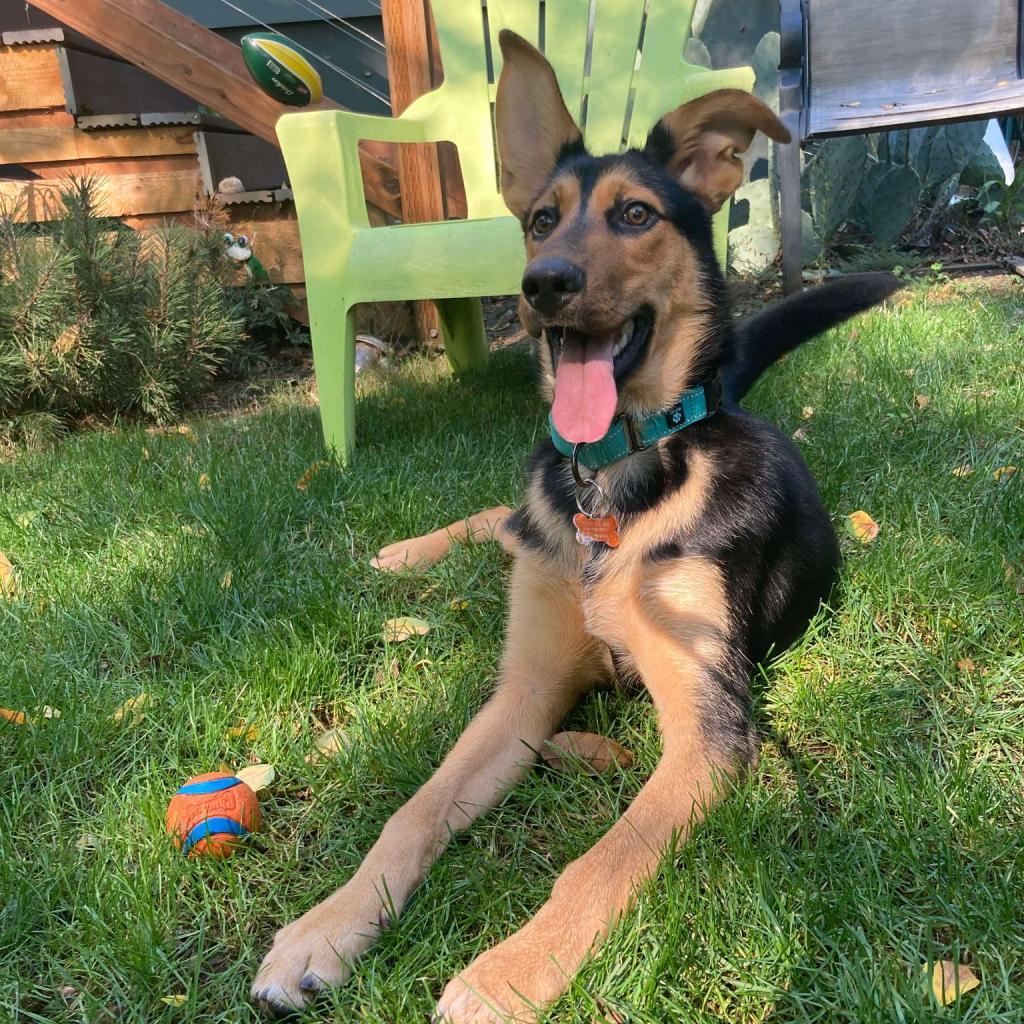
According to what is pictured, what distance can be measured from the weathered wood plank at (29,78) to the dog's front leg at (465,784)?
603 centimetres

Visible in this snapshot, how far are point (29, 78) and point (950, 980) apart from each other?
7.60 metres

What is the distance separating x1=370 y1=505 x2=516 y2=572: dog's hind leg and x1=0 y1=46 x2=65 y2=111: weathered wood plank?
5.24 meters

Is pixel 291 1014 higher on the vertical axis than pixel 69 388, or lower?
lower

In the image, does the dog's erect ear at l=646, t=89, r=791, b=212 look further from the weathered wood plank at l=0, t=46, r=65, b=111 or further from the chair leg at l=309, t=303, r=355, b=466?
the weathered wood plank at l=0, t=46, r=65, b=111

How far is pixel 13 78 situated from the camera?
254 inches

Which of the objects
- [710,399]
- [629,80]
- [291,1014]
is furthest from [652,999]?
[629,80]

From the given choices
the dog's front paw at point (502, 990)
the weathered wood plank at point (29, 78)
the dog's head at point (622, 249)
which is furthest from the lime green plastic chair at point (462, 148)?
the weathered wood plank at point (29, 78)

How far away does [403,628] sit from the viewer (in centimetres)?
285

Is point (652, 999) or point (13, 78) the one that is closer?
point (652, 999)

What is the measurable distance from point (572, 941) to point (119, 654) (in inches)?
71.5

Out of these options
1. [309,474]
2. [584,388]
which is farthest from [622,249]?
[309,474]

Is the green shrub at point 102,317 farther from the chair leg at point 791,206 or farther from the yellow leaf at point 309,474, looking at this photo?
the chair leg at point 791,206

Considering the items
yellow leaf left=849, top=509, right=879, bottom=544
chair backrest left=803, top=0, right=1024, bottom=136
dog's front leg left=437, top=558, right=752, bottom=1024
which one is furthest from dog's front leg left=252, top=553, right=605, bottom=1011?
chair backrest left=803, top=0, right=1024, bottom=136

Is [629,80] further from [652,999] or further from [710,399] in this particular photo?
[652,999]
